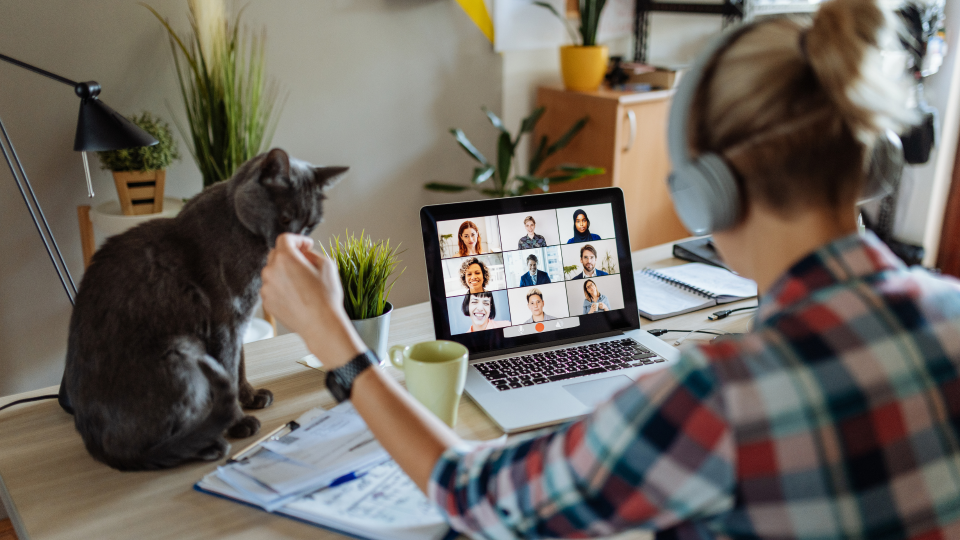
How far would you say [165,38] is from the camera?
2289 mm

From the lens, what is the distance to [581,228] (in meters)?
1.30

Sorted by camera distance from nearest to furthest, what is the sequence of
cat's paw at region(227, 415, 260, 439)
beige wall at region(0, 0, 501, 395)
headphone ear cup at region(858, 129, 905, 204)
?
headphone ear cup at region(858, 129, 905, 204)
cat's paw at region(227, 415, 260, 439)
beige wall at region(0, 0, 501, 395)

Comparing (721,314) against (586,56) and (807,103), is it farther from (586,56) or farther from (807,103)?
(586,56)

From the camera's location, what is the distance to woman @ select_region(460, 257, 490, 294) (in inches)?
48.1

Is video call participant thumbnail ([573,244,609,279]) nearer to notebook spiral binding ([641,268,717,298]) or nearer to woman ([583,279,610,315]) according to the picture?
woman ([583,279,610,315])

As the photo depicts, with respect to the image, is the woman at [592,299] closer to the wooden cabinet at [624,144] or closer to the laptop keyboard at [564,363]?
the laptop keyboard at [564,363]

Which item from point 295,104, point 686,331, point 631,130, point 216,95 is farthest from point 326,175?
point 631,130

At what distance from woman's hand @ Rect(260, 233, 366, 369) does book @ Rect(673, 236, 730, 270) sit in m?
1.14

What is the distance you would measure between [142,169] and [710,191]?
1.85 meters

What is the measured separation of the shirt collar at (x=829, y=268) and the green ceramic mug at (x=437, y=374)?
0.47 metres

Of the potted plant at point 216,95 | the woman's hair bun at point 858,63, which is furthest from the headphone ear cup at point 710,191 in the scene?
the potted plant at point 216,95

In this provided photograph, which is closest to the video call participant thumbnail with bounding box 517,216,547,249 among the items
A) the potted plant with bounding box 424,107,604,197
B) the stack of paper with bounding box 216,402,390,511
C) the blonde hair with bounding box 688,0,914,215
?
the stack of paper with bounding box 216,402,390,511

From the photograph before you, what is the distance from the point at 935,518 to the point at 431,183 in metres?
2.48

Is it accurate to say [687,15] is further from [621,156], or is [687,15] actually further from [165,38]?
[165,38]
